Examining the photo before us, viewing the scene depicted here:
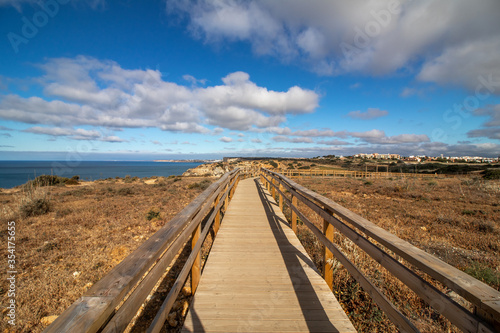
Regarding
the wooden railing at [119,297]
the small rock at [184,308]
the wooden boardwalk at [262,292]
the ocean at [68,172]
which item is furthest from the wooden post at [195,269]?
the ocean at [68,172]

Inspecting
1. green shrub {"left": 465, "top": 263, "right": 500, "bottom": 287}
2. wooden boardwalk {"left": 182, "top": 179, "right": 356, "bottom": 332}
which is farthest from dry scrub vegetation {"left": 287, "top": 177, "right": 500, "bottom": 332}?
wooden boardwalk {"left": 182, "top": 179, "right": 356, "bottom": 332}

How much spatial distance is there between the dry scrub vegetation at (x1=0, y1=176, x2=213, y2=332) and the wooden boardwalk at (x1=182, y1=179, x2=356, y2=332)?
0.68m

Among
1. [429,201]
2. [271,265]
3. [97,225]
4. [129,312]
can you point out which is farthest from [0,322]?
[429,201]

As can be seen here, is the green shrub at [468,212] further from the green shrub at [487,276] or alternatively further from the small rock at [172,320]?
the small rock at [172,320]

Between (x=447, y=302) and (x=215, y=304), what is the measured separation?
85.6 inches

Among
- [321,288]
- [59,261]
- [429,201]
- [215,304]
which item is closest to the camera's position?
[215,304]

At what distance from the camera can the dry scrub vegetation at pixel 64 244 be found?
10.3 ft

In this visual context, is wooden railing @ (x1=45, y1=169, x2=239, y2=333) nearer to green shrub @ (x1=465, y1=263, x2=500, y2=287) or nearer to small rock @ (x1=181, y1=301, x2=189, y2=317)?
small rock @ (x1=181, y1=301, x2=189, y2=317)

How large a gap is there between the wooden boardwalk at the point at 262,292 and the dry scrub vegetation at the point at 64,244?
0.68 m

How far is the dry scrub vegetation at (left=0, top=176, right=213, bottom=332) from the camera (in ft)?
10.3

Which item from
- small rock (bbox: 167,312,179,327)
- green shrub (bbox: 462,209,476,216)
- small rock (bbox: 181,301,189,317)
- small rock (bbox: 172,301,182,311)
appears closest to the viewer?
small rock (bbox: 167,312,179,327)

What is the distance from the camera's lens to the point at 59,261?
14.0 feet

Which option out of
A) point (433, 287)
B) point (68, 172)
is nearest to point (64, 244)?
point (433, 287)

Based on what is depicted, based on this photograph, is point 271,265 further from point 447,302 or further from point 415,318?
point 447,302
